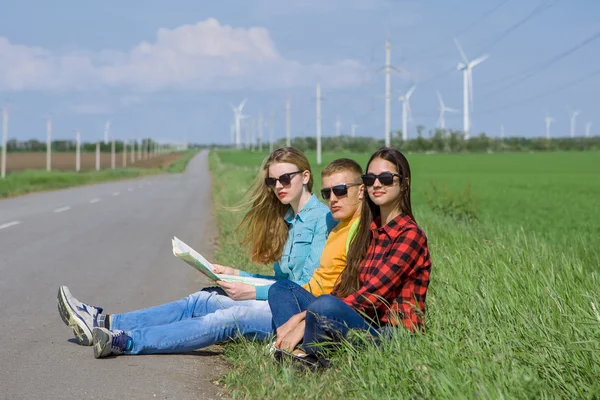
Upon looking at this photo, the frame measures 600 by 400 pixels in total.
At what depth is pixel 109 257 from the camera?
416 inches

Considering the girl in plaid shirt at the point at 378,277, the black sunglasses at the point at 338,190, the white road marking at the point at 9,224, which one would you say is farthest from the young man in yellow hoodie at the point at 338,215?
the white road marking at the point at 9,224

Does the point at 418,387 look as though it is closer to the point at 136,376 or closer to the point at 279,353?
the point at 279,353

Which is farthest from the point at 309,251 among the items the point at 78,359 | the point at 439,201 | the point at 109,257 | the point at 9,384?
the point at 439,201

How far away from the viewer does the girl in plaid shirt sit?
4.23 m

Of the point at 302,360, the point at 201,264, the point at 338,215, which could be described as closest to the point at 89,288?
the point at 201,264

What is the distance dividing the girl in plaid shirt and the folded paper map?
70cm

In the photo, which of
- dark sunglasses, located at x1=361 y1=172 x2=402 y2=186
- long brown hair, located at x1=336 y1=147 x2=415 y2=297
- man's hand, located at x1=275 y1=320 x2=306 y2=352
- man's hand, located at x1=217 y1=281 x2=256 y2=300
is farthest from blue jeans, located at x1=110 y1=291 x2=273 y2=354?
dark sunglasses, located at x1=361 y1=172 x2=402 y2=186

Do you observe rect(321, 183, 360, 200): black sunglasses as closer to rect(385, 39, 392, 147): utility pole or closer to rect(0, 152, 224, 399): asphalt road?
rect(0, 152, 224, 399): asphalt road

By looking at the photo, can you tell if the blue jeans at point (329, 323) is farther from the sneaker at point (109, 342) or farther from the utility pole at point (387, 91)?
the utility pole at point (387, 91)

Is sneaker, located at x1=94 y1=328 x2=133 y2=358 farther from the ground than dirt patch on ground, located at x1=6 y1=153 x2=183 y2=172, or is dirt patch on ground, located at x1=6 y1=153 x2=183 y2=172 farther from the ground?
dirt patch on ground, located at x1=6 y1=153 x2=183 y2=172

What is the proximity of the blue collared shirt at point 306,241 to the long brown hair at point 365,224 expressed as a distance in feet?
1.95

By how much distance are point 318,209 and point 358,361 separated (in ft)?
4.61

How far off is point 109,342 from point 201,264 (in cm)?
72

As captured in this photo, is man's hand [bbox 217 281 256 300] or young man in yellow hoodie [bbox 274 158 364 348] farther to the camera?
man's hand [bbox 217 281 256 300]
